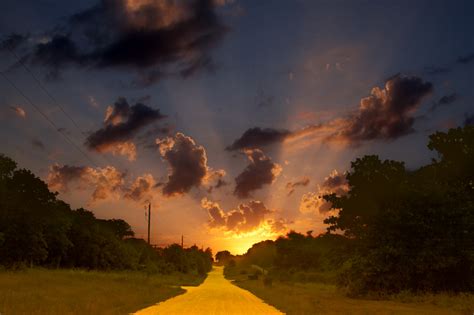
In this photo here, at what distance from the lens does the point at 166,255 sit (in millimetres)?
143500

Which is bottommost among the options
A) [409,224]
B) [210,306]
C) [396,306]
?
[396,306]

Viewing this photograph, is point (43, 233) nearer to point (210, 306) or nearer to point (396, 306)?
point (210, 306)

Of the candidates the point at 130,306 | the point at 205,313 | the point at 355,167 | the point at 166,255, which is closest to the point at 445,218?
the point at 355,167

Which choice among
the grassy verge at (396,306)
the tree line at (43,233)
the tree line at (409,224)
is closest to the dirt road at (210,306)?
the grassy verge at (396,306)

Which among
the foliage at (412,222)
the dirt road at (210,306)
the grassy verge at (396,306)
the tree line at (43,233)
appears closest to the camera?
the dirt road at (210,306)

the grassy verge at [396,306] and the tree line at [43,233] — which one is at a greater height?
the tree line at [43,233]

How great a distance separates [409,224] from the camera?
37.0 meters

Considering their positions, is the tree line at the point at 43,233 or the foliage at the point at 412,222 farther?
the tree line at the point at 43,233

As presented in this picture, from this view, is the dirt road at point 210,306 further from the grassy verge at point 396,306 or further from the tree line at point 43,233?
the tree line at point 43,233

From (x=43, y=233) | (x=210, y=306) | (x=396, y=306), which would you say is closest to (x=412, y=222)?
(x=396, y=306)

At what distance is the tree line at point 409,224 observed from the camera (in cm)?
3653

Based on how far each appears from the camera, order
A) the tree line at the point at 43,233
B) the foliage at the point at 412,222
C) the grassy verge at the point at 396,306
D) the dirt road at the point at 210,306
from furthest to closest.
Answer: the tree line at the point at 43,233
the foliage at the point at 412,222
the grassy verge at the point at 396,306
the dirt road at the point at 210,306

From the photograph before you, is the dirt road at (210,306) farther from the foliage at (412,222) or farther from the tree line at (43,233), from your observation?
the tree line at (43,233)

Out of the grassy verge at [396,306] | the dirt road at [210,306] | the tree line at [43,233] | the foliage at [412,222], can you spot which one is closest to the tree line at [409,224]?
the foliage at [412,222]
